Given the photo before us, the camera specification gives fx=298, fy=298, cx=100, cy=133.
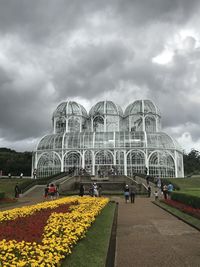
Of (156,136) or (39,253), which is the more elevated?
(156,136)

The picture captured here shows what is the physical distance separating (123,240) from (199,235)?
127 inches

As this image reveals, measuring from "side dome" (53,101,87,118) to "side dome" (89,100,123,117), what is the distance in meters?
3.02

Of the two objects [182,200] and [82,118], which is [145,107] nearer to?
[82,118]

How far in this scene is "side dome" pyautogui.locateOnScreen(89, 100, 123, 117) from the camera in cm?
7162

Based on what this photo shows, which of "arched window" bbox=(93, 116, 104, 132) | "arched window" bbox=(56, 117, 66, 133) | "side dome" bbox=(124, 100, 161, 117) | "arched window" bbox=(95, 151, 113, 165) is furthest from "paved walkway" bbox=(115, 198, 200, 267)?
"arched window" bbox=(93, 116, 104, 132)

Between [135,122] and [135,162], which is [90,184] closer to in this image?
[135,162]

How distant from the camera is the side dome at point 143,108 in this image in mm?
69625

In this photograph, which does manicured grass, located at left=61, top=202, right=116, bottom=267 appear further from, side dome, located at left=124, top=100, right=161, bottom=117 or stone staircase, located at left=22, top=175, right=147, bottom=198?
side dome, located at left=124, top=100, right=161, bottom=117

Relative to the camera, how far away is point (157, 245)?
32.1 feet

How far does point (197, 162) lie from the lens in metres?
111

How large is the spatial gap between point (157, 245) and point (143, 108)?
61142 millimetres

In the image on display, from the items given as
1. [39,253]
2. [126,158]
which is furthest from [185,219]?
[126,158]

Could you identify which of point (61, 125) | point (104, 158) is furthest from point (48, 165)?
point (61, 125)

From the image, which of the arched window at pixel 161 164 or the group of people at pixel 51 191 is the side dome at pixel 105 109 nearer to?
the arched window at pixel 161 164
